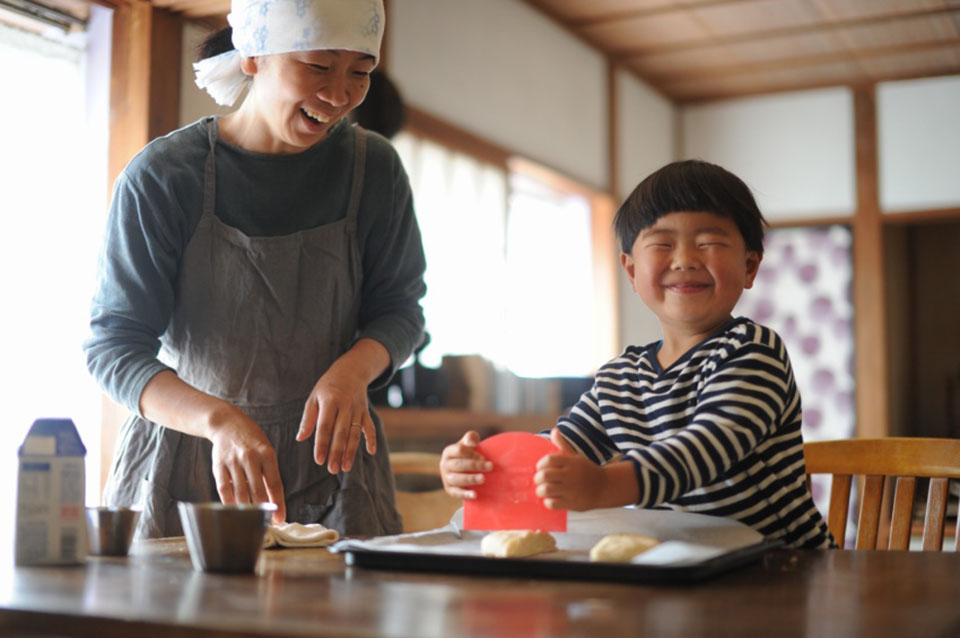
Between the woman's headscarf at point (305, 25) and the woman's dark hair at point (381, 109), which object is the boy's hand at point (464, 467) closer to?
the woman's headscarf at point (305, 25)

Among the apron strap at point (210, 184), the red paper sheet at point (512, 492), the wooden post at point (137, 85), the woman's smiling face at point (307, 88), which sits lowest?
the red paper sheet at point (512, 492)

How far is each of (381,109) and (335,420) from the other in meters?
2.22

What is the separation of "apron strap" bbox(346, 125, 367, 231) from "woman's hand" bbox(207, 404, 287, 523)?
0.46 meters

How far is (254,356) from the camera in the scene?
4.76ft

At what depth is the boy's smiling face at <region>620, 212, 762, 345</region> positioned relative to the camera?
1270 millimetres

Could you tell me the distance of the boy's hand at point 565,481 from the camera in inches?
36.3

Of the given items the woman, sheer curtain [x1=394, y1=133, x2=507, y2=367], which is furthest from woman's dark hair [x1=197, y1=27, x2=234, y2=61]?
sheer curtain [x1=394, y1=133, x2=507, y2=367]

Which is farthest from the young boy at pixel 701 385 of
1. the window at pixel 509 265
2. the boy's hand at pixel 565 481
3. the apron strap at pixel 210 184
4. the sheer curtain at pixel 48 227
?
the window at pixel 509 265

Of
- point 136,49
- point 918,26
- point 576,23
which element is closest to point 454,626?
point 136,49

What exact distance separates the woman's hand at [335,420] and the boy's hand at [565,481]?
14.1 inches

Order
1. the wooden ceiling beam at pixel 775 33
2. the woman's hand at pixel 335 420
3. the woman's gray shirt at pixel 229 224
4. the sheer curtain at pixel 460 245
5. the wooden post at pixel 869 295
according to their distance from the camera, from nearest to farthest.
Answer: the woman's hand at pixel 335 420 < the woman's gray shirt at pixel 229 224 < the sheer curtain at pixel 460 245 < the wooden ceiling beam at pixel 775 33 < the wooden post at pixel 869 295

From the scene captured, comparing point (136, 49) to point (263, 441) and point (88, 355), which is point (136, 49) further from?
point (263, 441)

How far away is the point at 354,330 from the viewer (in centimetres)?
155

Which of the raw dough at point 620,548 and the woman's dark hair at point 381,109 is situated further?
the woman's dark hair at point 381,109
